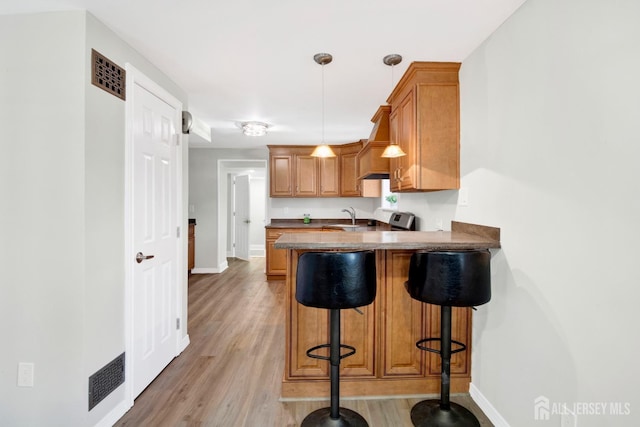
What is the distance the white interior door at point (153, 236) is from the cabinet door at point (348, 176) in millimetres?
3199

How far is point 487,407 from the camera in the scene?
183 cm

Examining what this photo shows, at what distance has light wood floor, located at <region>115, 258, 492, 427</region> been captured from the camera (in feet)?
5.92

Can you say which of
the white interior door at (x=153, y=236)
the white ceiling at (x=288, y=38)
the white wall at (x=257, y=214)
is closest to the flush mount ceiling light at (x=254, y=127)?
the white ceiling at (x=288, y=38)

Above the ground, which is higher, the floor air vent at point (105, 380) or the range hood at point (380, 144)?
the range hood at point (380, 144)

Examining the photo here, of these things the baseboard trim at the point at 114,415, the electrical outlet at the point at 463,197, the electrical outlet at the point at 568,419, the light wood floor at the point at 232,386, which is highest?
the electrical outlet at the point at 463,197

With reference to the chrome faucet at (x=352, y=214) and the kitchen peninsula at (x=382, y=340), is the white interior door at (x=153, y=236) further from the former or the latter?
the chrome faucet at (x=352, y=214)

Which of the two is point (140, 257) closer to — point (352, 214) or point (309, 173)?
point (309, 173)

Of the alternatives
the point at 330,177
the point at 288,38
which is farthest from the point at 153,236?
the point at 330,177

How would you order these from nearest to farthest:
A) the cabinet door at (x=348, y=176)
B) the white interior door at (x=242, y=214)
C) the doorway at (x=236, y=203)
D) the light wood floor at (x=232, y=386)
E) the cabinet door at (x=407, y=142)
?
the light wood floor at (x=232, y=386) → the cabinet door at (x=407, y=142) → the cabinet door at (x=348, y=176) → the doorway at (x=236, y=203) → the white interior door at (x=242, y=214)

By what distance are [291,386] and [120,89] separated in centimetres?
219

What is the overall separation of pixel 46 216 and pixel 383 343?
2118mm

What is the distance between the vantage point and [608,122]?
1.10m

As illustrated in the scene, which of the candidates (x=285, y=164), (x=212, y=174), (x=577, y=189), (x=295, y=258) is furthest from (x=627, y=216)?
(x=212, y=174)

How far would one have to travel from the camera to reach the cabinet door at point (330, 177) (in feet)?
17.3
